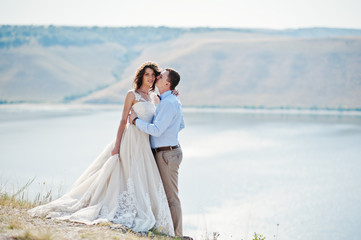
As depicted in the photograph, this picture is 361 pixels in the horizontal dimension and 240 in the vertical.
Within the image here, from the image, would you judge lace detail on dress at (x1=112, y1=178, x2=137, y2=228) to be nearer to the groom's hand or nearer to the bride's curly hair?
the groom's hand

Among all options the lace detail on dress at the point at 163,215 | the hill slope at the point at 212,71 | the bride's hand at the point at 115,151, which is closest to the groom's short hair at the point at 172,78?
the bride's hand at the point at 115,151

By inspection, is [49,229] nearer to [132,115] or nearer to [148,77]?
[132,115]

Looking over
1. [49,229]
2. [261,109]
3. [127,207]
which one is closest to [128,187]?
[127,207]

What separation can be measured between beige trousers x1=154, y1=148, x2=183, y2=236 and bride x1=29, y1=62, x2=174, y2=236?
88 mm

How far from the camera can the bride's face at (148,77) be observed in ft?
17.1

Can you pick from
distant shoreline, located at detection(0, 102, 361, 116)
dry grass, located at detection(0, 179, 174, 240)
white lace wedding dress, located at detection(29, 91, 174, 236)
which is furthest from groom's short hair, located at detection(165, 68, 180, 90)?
distant shoreline, located at detection(0, 102, 361, 116)

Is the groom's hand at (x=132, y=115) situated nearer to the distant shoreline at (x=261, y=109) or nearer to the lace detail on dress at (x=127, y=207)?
the lace detail on dress at (x=127, y=207)

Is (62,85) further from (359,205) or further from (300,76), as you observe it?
(359,205)

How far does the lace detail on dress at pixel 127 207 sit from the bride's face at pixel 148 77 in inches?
46.0

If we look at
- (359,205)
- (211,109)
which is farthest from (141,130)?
(211,109)

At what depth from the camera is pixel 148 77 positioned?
206 inches

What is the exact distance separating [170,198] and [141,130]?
0.92 meters

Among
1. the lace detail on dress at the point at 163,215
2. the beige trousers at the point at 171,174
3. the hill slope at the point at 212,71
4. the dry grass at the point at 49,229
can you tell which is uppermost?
the hill slope at the point at 212,71

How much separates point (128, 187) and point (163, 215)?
519mm
